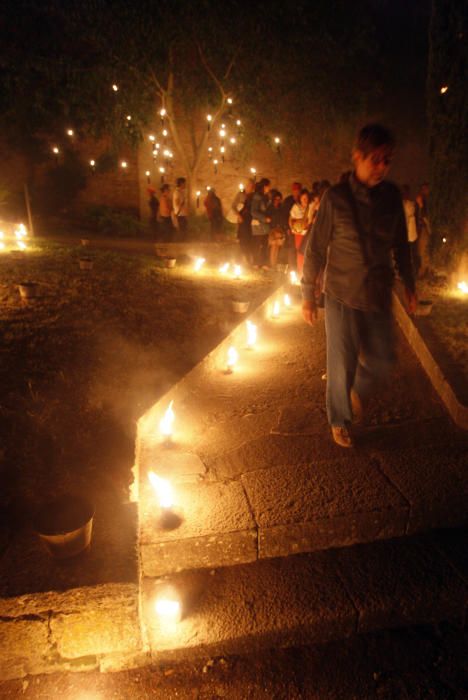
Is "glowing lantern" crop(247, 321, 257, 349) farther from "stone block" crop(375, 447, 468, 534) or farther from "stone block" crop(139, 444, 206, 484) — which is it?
"stone block" crop(375, 447, 468, 534)

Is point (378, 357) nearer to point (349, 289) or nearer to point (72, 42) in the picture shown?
point (349, 289)

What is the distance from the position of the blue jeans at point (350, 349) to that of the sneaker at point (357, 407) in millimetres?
309

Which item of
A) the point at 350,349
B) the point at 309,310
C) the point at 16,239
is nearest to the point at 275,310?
the point at 309,310

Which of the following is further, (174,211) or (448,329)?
(174,211)

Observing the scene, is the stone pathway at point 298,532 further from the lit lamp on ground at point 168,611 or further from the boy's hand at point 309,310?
the boy's hand at point 309,310

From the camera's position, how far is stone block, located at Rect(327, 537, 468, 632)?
107 inches

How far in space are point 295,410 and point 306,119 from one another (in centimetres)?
1803

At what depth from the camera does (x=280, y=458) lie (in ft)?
12.5

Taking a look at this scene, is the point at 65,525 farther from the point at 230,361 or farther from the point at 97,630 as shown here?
the point at 230,361

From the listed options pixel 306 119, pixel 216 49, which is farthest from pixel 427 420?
pixel 306 119

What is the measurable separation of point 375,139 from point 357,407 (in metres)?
2.03

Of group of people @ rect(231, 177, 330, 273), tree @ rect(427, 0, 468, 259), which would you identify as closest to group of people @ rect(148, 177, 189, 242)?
group of people @ rect(231, 177, 330, 273)

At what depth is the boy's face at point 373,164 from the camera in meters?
3.19

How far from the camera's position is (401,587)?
278 cm
